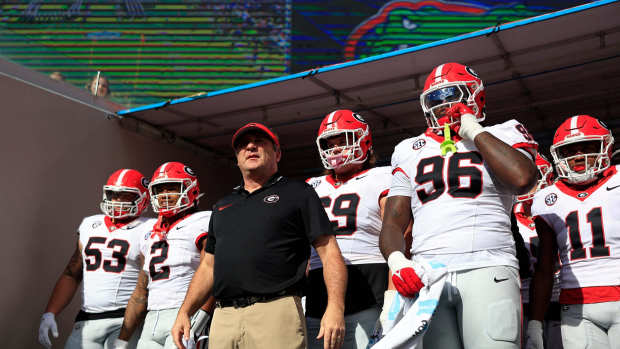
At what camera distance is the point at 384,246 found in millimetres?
2859

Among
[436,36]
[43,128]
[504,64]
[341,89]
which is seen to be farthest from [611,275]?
[436,36]

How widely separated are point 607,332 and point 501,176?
1436 millimetres

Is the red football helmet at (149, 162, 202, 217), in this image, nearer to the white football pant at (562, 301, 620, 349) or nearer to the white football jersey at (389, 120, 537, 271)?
the white football jersey at (389, 120, 537, 271)

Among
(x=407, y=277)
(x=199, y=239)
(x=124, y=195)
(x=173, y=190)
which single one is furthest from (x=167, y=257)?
(x=407, y=277)

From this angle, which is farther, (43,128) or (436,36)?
(436,36)

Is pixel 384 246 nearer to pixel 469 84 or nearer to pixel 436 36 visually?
pixel 469 84

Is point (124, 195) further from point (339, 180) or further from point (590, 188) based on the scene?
point (590, 188)

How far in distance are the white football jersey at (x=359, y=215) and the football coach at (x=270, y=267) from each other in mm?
546

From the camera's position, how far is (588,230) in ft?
11.5

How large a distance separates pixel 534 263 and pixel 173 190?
289 centimetres

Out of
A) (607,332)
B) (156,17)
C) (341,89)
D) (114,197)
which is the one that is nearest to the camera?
(607,332)

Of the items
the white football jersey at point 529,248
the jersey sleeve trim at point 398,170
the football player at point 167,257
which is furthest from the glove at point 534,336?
the football player at point 167,257

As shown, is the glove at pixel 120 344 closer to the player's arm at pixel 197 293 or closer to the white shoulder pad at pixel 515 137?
the player's arm at pixel 197 293

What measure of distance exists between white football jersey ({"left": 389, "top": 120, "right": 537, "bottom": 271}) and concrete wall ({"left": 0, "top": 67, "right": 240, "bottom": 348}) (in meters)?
4.63
